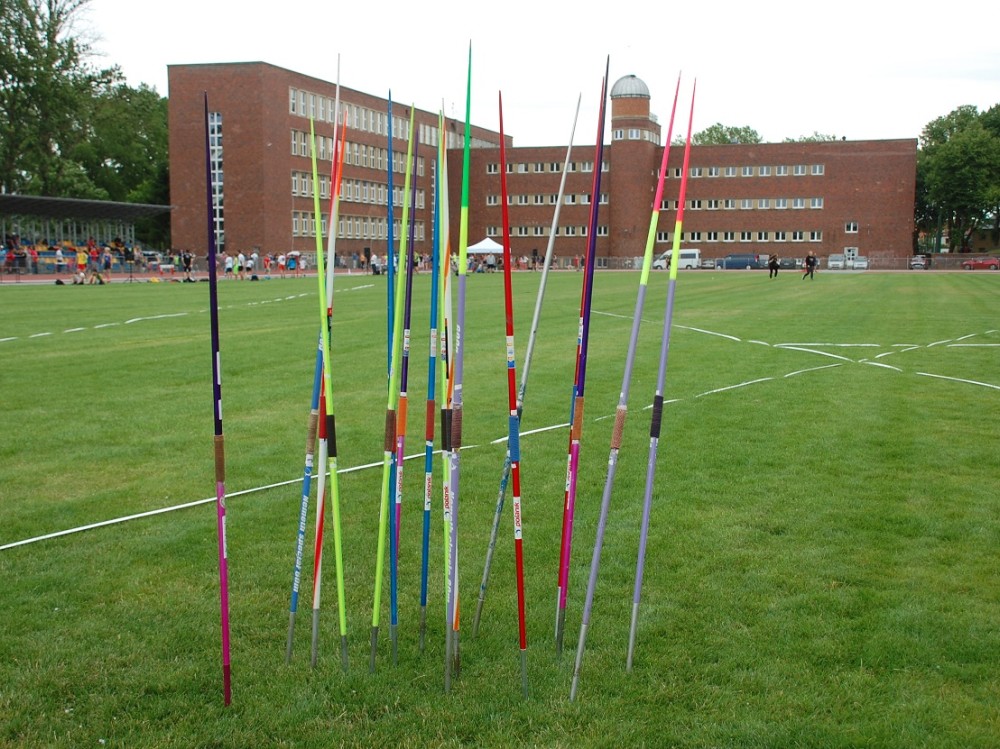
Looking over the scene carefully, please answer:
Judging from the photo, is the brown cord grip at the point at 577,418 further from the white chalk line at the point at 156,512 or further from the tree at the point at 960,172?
the tree at the point at 960,172

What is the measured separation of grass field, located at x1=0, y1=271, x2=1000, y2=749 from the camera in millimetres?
4199

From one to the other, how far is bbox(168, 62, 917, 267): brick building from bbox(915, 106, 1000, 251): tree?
8084 millimetres

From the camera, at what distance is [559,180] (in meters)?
82.9

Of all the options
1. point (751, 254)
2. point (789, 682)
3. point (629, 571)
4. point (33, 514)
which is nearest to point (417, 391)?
point (33, 514)

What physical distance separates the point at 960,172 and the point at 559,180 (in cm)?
4339

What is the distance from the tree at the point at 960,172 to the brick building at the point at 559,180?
26.5 ft

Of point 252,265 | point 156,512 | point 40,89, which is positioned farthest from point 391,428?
point 40,89

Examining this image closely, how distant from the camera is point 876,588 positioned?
5.75 metres

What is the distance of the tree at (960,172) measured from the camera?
9650 cm

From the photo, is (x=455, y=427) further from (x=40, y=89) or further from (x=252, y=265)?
(x=40, y=89)

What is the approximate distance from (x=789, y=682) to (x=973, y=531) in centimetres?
300

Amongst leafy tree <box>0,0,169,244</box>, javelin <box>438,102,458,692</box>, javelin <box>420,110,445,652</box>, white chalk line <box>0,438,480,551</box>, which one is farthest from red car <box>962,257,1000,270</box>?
javelin <box>420,110,445,652</box>

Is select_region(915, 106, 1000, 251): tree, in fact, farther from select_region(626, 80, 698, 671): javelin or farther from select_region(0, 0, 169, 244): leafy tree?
select_region(626, 80, 698, 671): javelin

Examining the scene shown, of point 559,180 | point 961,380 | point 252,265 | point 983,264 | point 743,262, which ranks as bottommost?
point 961,380
